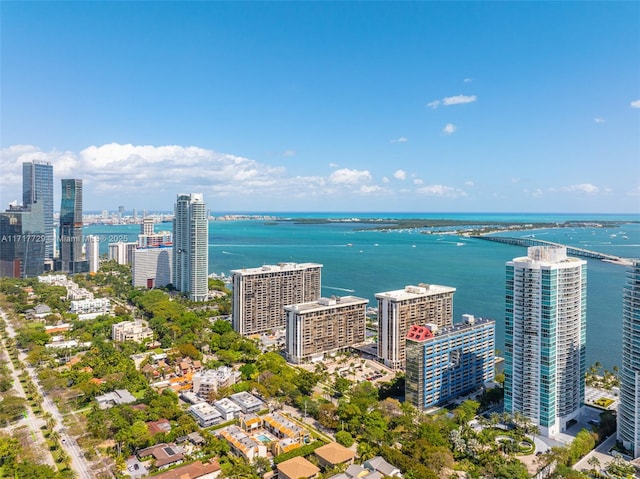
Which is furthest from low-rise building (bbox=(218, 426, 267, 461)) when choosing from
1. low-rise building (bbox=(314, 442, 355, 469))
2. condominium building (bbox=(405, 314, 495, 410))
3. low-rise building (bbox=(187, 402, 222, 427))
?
condominium building (bbox=(405, 314, 495, 410))

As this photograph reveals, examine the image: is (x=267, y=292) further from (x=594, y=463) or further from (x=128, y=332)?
(x=594, y=463)

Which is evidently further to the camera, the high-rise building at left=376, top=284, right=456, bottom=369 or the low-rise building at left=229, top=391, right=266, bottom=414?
the high-rise building at left=376, top=284, right=456, bottom=369

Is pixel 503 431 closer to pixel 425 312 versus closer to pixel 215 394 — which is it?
pixel 425 312

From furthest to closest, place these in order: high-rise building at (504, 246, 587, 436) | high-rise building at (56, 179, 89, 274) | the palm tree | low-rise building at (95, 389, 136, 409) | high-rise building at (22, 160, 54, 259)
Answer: high-rise building at (22, 160, 54, 259), high-rise building at (56, 179, 89, 274), low-rise building at (95, 389, 136, 409), high-rise building at (504, 246, 587, 436), the palm tree

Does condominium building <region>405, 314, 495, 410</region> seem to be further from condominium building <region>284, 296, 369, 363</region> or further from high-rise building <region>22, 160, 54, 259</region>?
high-rise building <region>22, 160, 54, 259</region>

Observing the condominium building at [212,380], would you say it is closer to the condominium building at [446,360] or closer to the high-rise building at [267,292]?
the high-rise building at [267,292]

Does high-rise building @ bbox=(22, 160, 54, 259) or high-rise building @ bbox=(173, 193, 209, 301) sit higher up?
high-rise building @ bbox=(22, 160, 54, 259)
